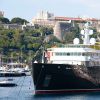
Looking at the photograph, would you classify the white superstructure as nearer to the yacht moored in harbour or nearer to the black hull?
the yacht moored in harbour

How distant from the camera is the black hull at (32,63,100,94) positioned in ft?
367

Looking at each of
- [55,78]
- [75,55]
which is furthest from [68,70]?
[75,55]

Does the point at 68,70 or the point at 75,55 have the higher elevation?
the point at 75,55

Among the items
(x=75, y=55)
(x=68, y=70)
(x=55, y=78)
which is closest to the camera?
(x=55, y=78)

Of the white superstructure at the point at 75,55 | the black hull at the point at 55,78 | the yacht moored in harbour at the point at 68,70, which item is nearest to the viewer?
the black hull at the point at 55,78

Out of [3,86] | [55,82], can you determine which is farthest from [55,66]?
[3,86]

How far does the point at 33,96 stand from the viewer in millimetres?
111375

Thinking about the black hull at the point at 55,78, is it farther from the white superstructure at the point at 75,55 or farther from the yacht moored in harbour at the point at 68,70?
the white superstructure at the point at 75,55

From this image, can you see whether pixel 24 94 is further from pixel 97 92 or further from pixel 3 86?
pixel 3 86

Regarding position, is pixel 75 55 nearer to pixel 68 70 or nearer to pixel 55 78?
pixel 68 70

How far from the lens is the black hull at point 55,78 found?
4409 inches

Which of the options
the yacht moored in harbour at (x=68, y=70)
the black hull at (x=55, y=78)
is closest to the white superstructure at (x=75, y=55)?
the yacht moored in harbour at (x=68, y=70)

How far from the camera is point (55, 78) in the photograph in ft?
370

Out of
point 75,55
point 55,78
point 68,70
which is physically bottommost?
point 55,78
